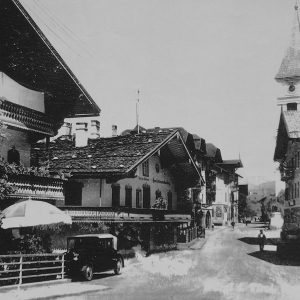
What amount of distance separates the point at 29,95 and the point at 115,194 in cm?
1010


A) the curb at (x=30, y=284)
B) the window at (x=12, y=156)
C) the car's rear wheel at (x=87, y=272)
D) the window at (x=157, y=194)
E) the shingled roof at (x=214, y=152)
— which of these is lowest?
the curb at (x=30, y=284)

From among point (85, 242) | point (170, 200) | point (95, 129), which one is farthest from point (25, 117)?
point (170, 200)

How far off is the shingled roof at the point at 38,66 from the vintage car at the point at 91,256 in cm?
585

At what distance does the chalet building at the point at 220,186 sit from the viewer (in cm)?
7156

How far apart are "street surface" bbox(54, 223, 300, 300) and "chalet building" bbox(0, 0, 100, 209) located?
457 cm

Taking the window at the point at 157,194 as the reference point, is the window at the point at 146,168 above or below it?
above

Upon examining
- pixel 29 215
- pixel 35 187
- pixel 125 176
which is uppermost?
pixel 125 176

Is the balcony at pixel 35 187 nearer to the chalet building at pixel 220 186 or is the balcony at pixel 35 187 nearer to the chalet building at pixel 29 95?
the chalet building at pixel 29 95

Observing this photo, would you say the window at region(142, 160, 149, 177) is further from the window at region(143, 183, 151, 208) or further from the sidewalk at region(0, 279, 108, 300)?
the sidewalk at region(0, 279, 108, 300)

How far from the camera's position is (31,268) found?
1781 cm

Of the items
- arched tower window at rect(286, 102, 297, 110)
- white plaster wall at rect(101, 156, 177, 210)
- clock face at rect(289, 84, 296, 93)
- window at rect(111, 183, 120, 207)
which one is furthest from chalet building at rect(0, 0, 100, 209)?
arched tower window at rect(286, 102, 297, 110)

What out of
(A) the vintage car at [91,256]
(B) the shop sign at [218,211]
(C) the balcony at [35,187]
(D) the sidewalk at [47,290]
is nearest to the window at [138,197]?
(A) the vintage car at [91,256]

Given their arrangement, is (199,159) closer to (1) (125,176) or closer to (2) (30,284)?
(1) (125,176)

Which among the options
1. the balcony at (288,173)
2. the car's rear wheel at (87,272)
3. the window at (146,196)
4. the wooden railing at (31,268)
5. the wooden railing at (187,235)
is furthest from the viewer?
the balcony at (288,173)
